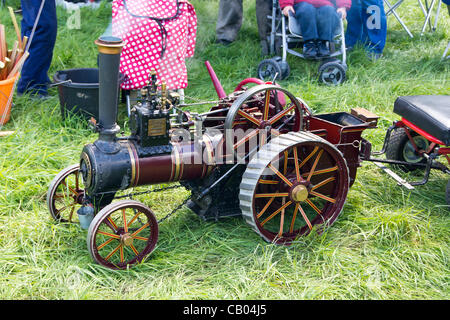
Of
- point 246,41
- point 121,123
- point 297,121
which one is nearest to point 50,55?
point 121,123

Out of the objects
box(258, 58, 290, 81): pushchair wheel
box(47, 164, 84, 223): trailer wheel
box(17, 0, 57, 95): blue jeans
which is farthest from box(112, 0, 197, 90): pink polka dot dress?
box(258, 58, 290, 81): pushchair wheel

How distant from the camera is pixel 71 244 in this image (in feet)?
12.2

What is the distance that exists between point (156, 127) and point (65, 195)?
1.10m

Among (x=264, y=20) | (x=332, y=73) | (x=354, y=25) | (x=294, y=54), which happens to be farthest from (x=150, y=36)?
(x=354, y=25)

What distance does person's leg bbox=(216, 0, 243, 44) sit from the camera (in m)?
7.58

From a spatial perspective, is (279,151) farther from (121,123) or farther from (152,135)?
(121,123)

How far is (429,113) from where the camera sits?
13.6 ft

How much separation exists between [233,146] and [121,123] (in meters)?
2.26

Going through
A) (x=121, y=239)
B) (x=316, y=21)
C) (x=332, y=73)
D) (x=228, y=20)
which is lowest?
(x=121, y=239)

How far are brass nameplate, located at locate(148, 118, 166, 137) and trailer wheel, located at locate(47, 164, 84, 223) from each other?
0.71 meters

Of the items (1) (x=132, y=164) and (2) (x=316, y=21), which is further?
(2) (x=316, y=21)

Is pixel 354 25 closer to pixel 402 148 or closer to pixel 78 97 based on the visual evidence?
pixel 402 148

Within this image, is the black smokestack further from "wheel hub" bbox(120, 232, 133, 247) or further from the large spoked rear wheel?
"wheel hub" bbox(120, 232, 133, 247)

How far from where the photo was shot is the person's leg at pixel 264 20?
7.28m
